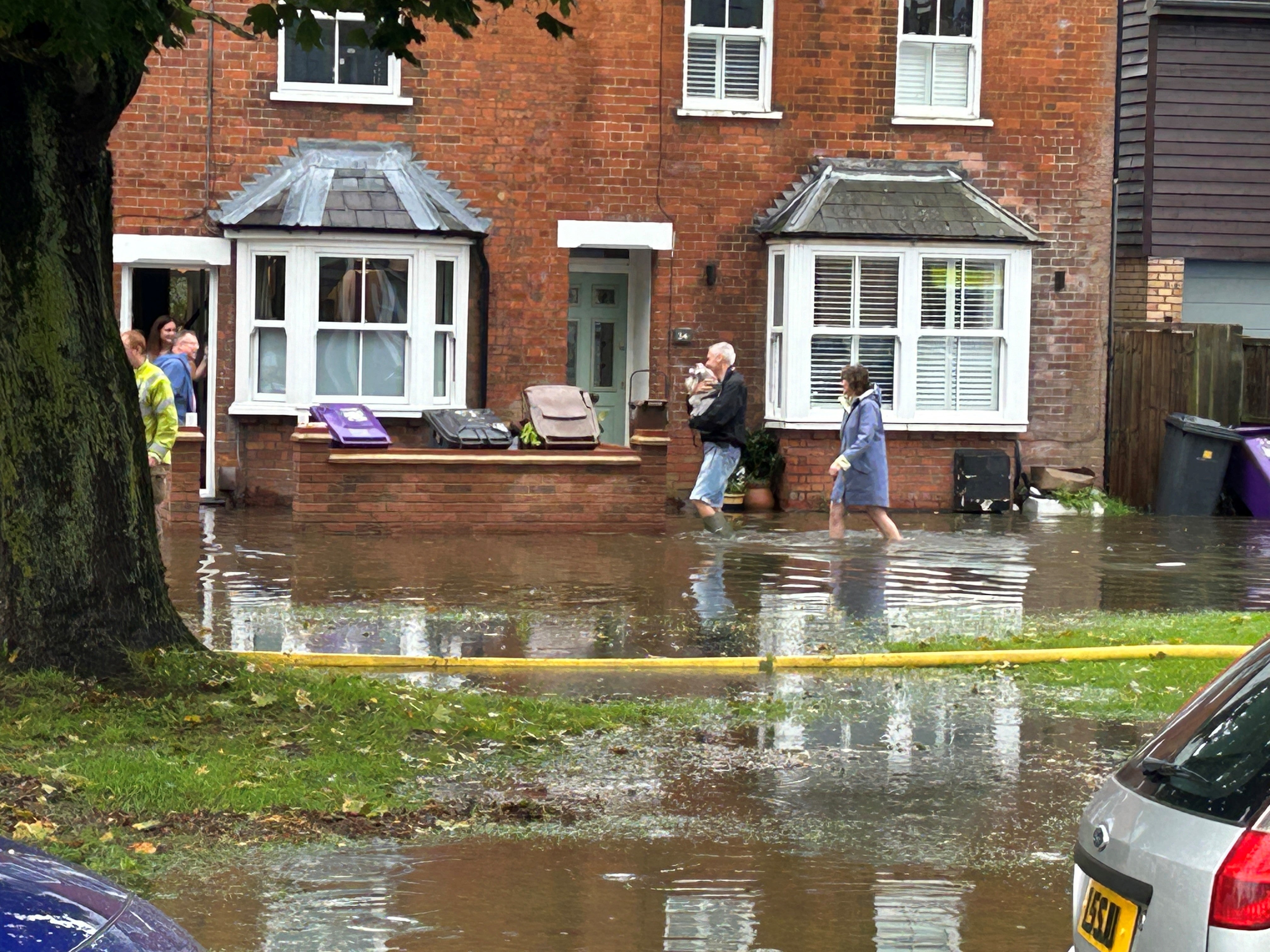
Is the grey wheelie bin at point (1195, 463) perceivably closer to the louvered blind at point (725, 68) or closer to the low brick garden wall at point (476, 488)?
the louvered blind at point (725, 68)


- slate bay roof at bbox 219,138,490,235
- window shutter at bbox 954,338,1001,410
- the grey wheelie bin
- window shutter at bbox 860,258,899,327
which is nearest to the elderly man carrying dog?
window shutter at bbox 860,258,899,327

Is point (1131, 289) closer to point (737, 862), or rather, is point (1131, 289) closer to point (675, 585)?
point (675, 585)

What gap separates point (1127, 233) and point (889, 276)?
463 centimetres

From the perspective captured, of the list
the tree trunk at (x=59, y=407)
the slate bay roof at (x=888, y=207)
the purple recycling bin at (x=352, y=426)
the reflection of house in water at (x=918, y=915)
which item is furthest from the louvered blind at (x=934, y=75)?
the reflection of house in water at (x=918, y=915)

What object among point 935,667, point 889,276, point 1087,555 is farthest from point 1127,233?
point 935,667

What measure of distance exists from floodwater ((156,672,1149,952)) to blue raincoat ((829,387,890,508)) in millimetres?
7077

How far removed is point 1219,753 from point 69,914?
245 centimetres

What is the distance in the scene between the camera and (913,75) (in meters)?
20.1

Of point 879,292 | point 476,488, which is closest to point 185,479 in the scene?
point 476,488

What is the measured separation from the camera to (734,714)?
348 inches

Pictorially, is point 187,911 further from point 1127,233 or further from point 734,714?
point 1127,233

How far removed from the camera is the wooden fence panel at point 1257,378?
2073 centimetres

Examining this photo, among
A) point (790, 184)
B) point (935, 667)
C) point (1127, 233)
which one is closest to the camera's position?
point (935, 667)

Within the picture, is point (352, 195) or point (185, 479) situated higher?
point (352, 195)
